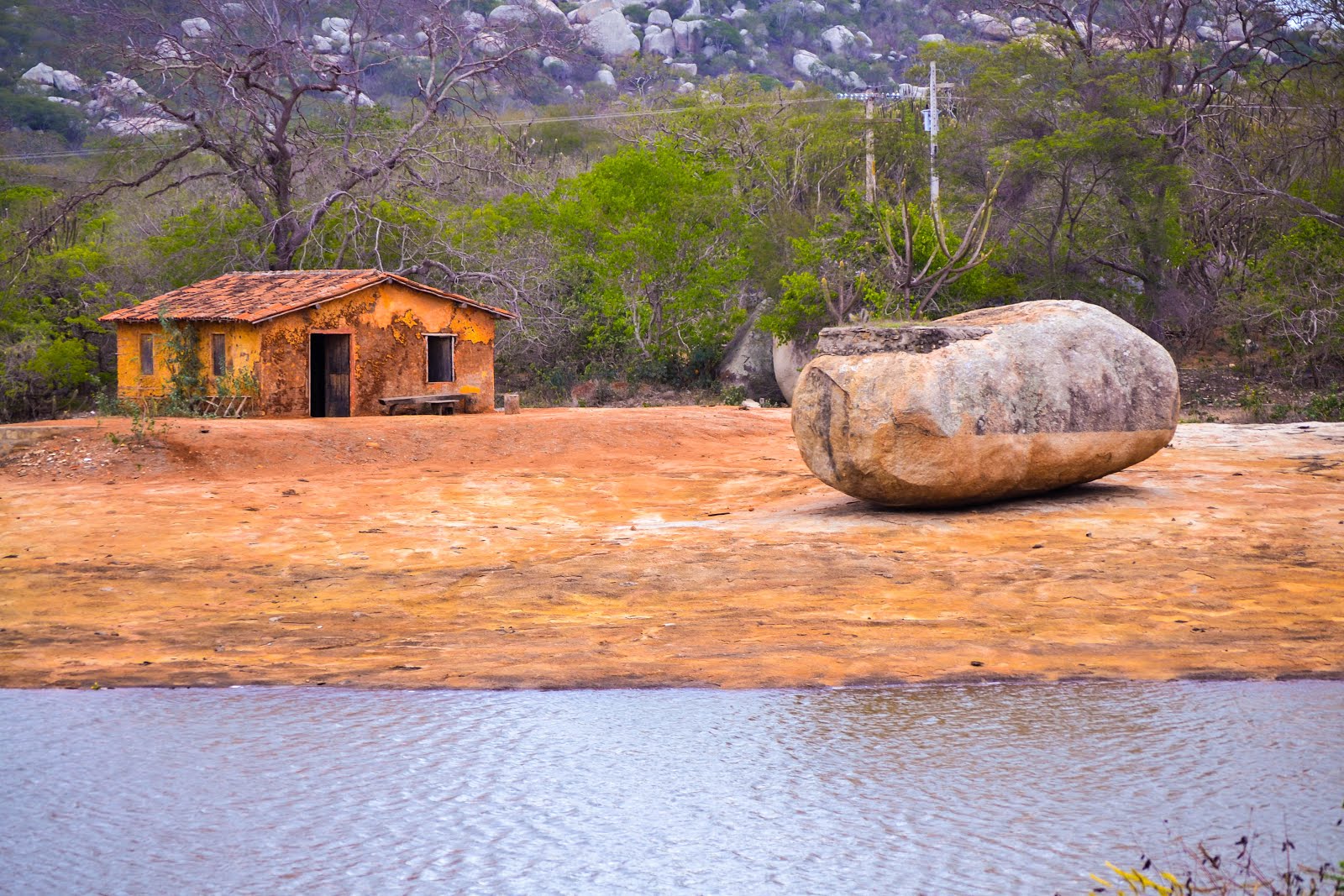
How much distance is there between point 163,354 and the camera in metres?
24.5

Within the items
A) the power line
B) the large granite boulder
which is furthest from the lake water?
the power line

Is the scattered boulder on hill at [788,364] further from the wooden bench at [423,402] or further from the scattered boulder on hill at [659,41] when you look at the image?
the scattered boulder on hill at [659,41]

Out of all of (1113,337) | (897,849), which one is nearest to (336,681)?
(897,849)

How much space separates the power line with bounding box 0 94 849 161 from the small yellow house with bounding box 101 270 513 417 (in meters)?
8.98

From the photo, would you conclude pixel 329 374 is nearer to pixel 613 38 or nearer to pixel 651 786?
pixel 651 786

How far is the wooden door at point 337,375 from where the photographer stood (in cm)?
2344

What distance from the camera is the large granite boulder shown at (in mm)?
11375

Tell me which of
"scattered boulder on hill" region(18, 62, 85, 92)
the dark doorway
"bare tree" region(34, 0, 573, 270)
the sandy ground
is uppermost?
"scattered boulder on hill" region(18, 62, 85, 92)

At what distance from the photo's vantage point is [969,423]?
11.3 metres

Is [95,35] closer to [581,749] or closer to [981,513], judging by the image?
[981,513]

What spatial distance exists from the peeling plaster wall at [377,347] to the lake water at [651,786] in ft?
51.0

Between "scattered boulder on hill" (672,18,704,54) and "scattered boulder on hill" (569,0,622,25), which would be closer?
"scattered boulder on hill" (569,0,622,25)

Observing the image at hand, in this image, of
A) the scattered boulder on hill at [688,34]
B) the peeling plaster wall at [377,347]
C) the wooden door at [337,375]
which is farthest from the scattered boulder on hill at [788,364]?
the scattered boulder on hill at [688,34]

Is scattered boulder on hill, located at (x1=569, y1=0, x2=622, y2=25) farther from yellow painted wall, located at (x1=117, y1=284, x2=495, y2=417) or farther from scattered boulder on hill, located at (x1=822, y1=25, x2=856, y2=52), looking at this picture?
yellow painted wall, located at (x1=117, y1=284, x2=495, y2=417)
